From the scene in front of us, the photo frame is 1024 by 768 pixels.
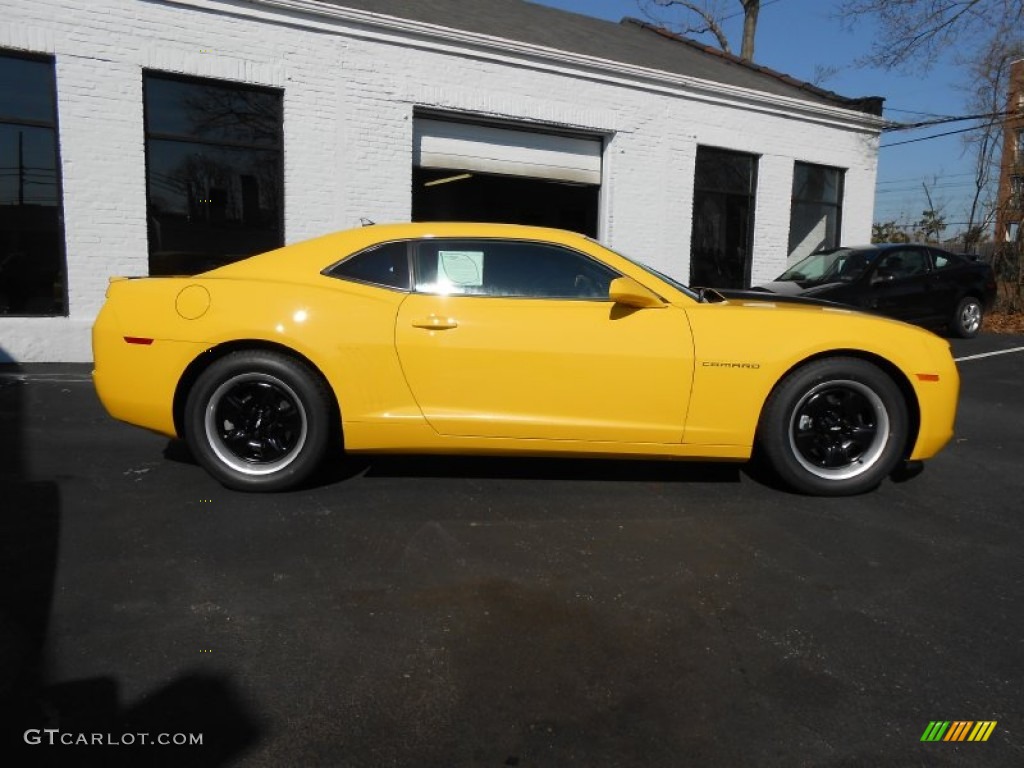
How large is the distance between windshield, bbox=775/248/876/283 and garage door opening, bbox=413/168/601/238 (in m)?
3.12

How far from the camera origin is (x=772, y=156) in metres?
12.4

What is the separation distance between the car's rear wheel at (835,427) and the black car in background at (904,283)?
6.22 meters

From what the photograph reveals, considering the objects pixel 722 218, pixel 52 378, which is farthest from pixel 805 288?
pixel 52 378

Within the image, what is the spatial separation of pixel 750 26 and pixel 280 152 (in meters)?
19.5

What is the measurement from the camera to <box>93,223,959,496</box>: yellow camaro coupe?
3760 mm

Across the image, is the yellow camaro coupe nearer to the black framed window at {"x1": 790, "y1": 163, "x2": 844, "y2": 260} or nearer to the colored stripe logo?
the colored stripe logo

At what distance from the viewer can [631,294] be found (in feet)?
12.1

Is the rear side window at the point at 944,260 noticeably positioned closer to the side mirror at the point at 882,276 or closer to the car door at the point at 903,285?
the car door at the point at 903,285

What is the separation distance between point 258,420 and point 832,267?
9.10 meters

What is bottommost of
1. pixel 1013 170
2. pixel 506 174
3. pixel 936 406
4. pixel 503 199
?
pixel 936 406

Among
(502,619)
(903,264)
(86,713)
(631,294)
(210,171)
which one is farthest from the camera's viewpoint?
(903,264)

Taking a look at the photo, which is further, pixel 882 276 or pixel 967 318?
pixel 967 318

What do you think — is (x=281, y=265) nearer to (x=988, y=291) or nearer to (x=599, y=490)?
(x=599, y=490)

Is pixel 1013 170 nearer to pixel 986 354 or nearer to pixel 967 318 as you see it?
pixel 967 318
